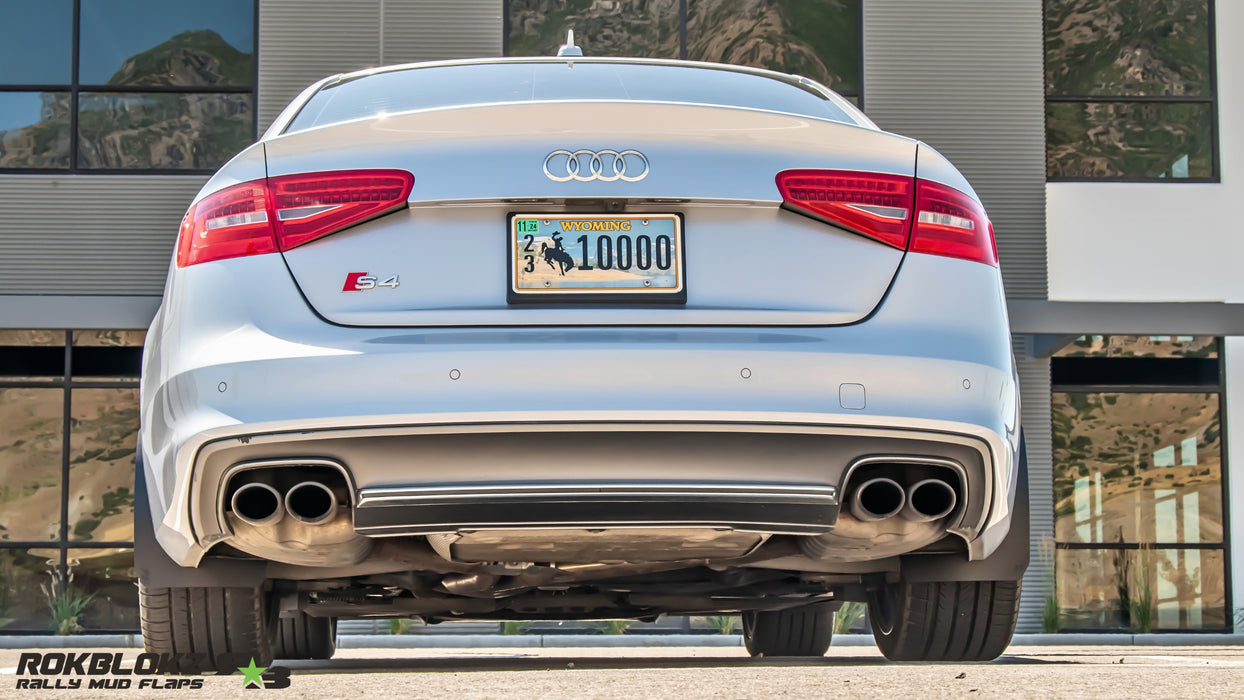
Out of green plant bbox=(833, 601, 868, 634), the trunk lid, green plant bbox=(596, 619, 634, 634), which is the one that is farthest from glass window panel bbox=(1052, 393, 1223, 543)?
the trunk lid

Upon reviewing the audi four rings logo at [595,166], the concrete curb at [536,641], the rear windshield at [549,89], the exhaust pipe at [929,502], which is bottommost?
the concrete curb at [536,641]

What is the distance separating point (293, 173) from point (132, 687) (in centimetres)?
182

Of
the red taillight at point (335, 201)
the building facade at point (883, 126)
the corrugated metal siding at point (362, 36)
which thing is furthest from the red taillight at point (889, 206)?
the corrugated metal siding at point (362, 36)

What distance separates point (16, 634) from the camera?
1320 centimetres

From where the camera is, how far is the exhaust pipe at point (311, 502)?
9.27ft

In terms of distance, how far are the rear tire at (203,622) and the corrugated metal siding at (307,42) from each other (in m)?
11.1

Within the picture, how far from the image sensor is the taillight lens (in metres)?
2.92

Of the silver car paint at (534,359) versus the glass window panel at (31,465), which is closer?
the silver car paint at (534,359)

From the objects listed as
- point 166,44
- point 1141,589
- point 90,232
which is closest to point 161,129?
point 166,44

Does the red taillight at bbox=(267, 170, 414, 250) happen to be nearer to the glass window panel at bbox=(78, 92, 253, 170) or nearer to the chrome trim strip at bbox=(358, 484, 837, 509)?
the chrome trim strip at bbox=(358, 484, 837, 509)

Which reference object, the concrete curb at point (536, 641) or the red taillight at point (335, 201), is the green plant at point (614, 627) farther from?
the red taillight at point (335, 201)

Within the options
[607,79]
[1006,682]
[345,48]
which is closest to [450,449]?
[607,79]

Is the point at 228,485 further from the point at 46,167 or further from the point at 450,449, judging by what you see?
the point at 46,167

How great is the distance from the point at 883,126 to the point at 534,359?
11857 millimetres
